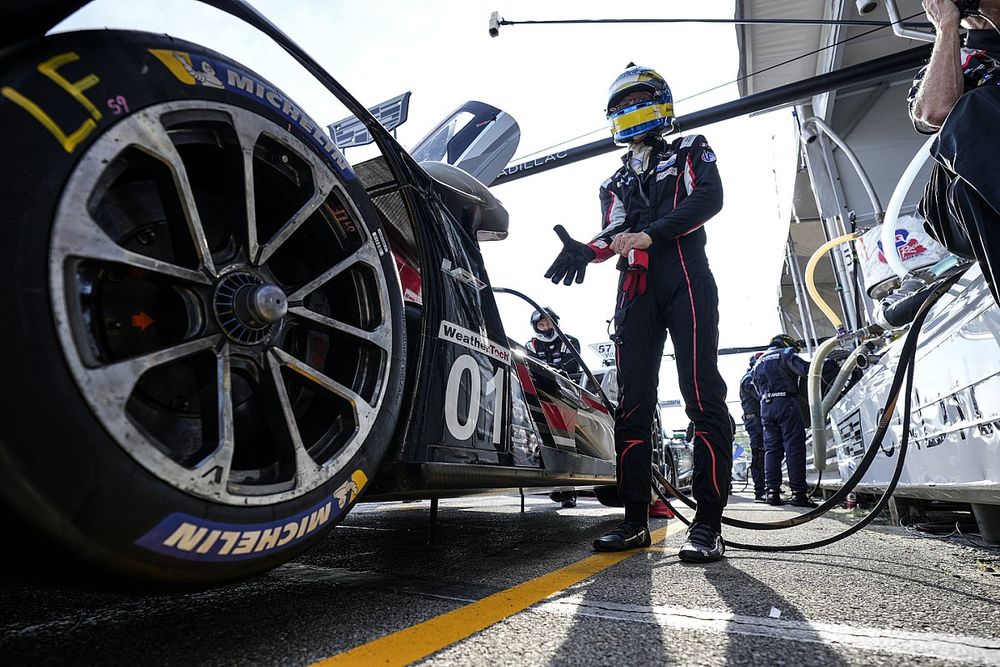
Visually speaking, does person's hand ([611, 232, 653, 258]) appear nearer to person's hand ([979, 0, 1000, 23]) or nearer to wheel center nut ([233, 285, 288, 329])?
person's hand ([979, 0, 1000, 23])

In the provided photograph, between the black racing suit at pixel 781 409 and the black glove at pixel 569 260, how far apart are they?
15.5 ft

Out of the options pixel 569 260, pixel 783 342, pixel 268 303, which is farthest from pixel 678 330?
pixel 783 342

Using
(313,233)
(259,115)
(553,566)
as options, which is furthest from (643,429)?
(259,115)

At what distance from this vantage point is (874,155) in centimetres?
1008

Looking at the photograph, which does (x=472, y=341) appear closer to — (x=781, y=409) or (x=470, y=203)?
(x=470, y=203)

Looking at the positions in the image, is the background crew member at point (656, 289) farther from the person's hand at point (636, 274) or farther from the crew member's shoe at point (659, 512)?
the crew member's shoe at point (659, 512)

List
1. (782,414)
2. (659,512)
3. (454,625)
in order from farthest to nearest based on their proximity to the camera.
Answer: (782,414) < (659,512) < (454,625)

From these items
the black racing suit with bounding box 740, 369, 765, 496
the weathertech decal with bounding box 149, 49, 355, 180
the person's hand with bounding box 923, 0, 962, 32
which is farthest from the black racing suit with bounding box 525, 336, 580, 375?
the black racing suit with bounding box 740, 369, 765, 496

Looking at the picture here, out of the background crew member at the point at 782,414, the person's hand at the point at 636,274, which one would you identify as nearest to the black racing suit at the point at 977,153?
the person's hand at the point at 636,274

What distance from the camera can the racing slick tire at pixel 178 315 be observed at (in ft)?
2.42

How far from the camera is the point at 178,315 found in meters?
1.03

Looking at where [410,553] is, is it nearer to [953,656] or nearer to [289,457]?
[289,457]

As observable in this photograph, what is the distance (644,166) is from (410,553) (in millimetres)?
2030

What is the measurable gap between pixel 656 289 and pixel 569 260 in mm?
406
